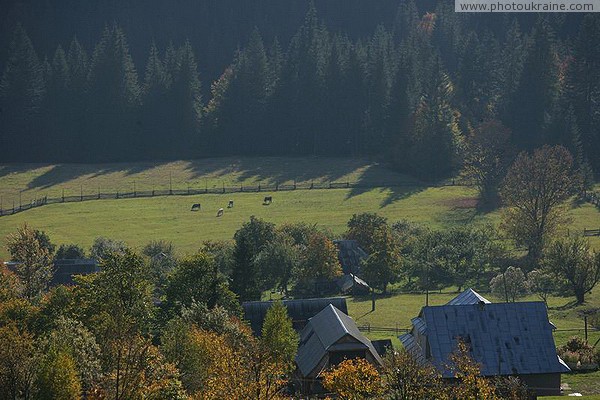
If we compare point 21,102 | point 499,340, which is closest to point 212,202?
point 21,102

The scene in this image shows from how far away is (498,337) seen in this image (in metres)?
57.2

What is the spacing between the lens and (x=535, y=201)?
3890 inches

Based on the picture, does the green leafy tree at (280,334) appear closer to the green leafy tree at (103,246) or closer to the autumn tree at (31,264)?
the autumn tree at (31,264)

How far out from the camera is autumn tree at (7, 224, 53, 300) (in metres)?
76.9

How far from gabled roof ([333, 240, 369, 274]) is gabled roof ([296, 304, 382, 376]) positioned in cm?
2377

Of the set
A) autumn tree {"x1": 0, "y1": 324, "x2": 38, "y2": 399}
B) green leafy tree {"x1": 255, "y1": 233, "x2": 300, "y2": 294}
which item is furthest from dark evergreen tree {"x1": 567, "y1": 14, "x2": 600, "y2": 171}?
autumn tree {"x1": 0, "y1": 324, "x2": 38, "y2": 399}

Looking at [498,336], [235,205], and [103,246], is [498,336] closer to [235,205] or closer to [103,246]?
[103,246]

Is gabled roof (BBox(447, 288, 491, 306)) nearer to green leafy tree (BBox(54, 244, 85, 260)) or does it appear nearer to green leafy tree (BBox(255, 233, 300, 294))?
green leafy tree (BBox(255, 233, 300, 294))

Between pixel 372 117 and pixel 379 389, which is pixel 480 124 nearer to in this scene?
pixel 372 117

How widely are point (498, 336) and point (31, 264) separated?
3905 cm

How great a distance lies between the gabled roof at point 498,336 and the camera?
183ft

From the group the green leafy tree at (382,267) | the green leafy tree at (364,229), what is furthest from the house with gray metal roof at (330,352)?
the green leafy tree at (364,229)

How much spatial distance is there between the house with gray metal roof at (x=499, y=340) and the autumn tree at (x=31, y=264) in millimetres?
29358

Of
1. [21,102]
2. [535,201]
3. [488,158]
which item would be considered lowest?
[535,201]
